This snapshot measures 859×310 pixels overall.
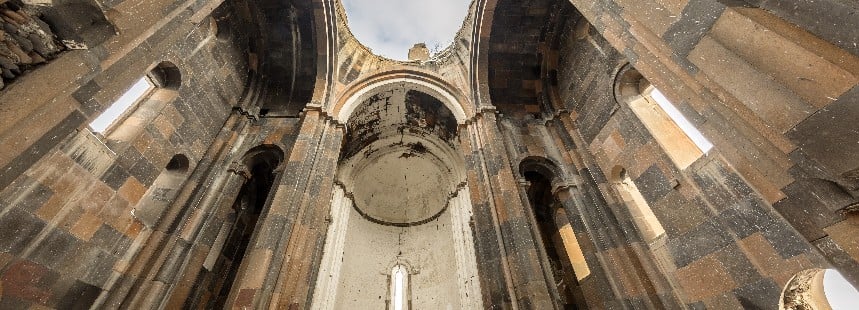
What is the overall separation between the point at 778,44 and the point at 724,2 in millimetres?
499

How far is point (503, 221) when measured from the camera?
5.93m

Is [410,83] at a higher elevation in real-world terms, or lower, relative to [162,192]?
higher

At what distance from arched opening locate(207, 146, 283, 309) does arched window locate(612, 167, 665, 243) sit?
626 centimetres

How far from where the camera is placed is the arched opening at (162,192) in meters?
5.54

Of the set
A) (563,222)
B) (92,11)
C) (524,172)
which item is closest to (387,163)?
(524,172)

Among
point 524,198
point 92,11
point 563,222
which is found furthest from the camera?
point 563,222

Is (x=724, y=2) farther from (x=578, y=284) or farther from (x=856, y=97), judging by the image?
(x=578, y=284)

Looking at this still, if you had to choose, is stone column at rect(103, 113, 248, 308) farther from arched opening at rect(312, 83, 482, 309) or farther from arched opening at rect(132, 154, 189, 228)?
arched opening at rect(312, 83, 482, 309)

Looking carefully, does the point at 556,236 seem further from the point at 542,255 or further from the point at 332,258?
the point at 332,258

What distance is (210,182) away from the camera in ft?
21.1

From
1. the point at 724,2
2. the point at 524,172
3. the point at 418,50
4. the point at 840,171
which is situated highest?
the point at 418,50

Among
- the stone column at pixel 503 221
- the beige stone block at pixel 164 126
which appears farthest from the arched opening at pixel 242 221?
the stone column at pixel 503 221

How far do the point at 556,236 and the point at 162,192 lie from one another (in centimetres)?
748

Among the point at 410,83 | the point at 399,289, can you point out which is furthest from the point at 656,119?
the point at 399,289
